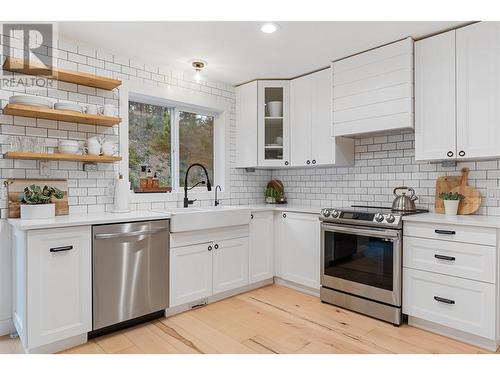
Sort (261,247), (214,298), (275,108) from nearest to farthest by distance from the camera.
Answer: (214,298)
(261,247)
(275,108)

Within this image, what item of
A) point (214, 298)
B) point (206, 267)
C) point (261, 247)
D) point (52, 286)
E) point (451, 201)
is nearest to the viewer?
point (52, 286)

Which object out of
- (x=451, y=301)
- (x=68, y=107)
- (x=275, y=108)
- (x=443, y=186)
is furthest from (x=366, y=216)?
(x=68, y=107)


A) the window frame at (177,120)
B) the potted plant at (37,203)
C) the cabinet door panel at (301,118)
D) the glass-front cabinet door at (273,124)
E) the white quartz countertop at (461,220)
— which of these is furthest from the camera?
the glass-front cabinet door at (273,124)

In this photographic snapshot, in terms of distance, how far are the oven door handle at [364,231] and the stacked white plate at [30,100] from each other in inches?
102

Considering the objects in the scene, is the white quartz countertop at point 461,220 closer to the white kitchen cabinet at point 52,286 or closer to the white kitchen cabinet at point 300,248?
the white kitchen cabinet at point 300,248

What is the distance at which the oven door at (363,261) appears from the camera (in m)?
2.75

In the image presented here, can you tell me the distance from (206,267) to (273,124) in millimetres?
1857

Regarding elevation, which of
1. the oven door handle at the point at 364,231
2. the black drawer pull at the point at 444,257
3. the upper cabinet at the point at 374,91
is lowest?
the black drawer pull at the point at 444,257

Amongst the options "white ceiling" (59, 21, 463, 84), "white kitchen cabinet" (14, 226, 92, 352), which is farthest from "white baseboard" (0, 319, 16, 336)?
"white ceiling" (59, 21, 463, 84)

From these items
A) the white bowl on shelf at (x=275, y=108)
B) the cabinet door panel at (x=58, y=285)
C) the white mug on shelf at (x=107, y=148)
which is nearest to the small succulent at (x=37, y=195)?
the cabinet door panel at (x=58, y=285)

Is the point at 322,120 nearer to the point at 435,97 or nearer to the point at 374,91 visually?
the point at 374,91

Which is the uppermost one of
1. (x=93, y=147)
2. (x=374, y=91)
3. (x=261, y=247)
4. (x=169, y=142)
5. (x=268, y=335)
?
(x=374, y=91)

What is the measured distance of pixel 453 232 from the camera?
2457 millimetres

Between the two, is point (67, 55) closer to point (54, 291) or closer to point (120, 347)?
point (54, 291)
